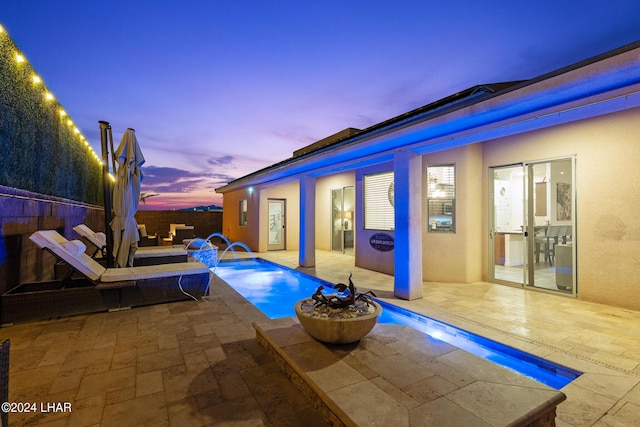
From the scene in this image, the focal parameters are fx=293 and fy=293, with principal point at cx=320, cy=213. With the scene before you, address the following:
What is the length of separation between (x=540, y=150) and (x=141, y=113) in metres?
17.4

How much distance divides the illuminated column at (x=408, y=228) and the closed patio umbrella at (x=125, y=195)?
4.48 m

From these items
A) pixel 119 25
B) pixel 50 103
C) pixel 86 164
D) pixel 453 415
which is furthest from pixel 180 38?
pixel 453 415

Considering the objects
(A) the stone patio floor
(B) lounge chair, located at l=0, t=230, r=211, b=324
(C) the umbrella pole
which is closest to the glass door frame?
(A) the stone patio floor

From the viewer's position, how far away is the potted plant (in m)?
2.41

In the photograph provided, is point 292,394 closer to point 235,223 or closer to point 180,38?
point 180,38

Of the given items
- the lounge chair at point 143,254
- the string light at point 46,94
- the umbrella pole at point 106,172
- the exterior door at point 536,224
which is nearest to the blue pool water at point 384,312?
the lounge chair at point 143,254

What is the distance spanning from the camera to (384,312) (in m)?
4.70

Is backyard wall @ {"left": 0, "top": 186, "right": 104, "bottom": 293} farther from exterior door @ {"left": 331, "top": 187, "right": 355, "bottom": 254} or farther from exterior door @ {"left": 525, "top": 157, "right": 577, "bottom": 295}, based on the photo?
exterior door @ {"left": 525, "top": 157, "right": 577, "bottom": 295}

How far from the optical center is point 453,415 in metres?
1.66

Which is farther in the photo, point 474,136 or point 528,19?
point 528,19

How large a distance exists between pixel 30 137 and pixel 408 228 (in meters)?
6.38

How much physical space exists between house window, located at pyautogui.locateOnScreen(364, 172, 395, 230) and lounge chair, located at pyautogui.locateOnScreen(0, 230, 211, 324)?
4365 mm

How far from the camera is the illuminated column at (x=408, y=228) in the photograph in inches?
197

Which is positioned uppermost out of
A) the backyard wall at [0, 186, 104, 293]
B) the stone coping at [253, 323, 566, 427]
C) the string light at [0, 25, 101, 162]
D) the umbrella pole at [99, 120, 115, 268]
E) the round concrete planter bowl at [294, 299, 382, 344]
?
the string light at [0, 25, 101, 162]
